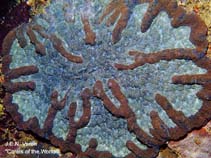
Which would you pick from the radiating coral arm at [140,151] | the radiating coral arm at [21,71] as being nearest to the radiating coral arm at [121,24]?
the radiating coral arm at [21,71]

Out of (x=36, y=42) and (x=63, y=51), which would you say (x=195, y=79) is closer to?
(x=63, y=51)

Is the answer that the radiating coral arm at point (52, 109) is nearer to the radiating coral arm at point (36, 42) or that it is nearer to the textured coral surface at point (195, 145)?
Answer: the radiating coral arm at point (36, 42)

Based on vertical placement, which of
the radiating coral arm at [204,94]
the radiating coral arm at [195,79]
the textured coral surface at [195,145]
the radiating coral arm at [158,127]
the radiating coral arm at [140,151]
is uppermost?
the radiating coral arm at [195,79]

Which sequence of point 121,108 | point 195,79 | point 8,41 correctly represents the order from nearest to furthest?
point 195,79 → point 121,108 → point 8,41

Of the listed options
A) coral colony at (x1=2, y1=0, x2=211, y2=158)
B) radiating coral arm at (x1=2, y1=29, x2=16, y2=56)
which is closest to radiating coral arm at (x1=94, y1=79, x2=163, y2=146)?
coral colony at (x1=2, y1=0, x2=211, y2=158)

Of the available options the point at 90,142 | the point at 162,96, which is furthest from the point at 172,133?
the point at 90,142

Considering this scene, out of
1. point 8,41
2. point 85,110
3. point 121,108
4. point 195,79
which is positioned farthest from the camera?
point 8,41

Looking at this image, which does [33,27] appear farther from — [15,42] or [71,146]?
[71,146]

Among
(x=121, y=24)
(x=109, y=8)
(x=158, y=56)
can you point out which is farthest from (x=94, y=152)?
(x=109, y=8)
